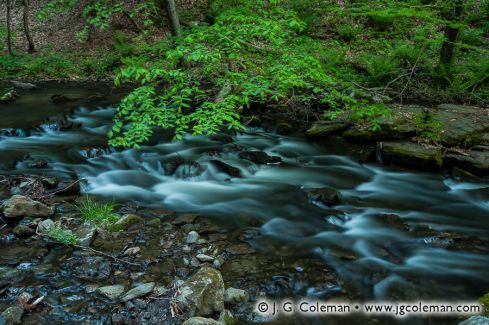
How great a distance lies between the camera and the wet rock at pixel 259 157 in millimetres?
7461

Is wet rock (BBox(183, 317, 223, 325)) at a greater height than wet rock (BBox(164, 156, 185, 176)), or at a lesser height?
greater

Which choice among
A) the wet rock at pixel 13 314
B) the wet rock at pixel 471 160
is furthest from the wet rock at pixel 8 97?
the wet rock at pixel 471 160

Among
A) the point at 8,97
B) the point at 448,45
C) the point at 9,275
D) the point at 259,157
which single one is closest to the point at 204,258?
A: the point at 9,275

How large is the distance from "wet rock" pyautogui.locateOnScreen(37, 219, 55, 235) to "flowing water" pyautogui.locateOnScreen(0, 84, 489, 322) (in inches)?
52.1

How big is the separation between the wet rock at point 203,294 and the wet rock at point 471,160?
5.50 m

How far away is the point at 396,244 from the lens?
4730mm

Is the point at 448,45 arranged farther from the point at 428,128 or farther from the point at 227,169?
the point at 227,169

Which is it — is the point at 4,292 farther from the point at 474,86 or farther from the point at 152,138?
the point at 474,86

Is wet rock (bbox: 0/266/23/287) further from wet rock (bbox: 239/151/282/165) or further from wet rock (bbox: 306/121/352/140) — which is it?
wet rock (bbox: 306/121/352/140)

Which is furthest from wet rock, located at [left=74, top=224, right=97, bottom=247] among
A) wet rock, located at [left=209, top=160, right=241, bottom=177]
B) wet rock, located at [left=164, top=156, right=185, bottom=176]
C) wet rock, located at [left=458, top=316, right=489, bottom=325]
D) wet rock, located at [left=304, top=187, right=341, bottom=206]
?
wet rock, located at [left=458, top=316, right=489, bottom=325]

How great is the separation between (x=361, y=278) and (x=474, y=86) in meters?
8.33

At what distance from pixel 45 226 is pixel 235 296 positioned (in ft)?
8.29

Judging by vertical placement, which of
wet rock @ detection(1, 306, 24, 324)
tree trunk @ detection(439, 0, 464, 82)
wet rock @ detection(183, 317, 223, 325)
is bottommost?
wet rock @ detection(1, 306, 24, 324)

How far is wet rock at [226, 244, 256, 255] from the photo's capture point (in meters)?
4.38
